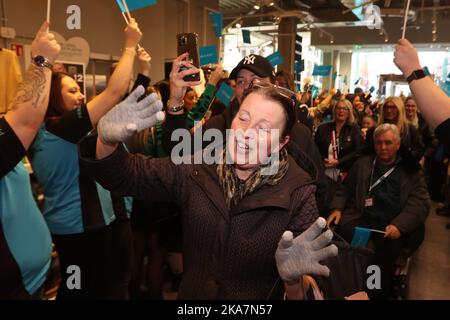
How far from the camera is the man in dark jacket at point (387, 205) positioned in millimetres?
2824

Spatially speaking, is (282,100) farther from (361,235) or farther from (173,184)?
(361,235)

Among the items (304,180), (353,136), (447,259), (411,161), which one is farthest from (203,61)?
(447,259)

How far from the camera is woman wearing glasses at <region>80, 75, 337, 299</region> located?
3.68 ft

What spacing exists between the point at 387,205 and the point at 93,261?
226cm

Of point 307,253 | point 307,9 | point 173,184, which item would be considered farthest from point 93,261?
point 307,9

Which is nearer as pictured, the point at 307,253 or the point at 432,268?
the point at 307,253

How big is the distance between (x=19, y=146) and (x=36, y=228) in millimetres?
347

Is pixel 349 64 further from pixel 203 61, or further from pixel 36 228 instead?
pixel 36 228

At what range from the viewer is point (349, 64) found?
15336mm

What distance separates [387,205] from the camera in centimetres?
296

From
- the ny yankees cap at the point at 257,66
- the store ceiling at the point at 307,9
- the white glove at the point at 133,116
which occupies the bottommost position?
the white glove at the point at 133,116

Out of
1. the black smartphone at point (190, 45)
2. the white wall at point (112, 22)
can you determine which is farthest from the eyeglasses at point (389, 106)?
the white wall at point (112, 22)

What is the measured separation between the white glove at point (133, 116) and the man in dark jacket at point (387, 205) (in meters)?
2.30

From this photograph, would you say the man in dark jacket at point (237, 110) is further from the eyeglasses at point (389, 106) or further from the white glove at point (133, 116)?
the eyeglasses at point (389, 106)
